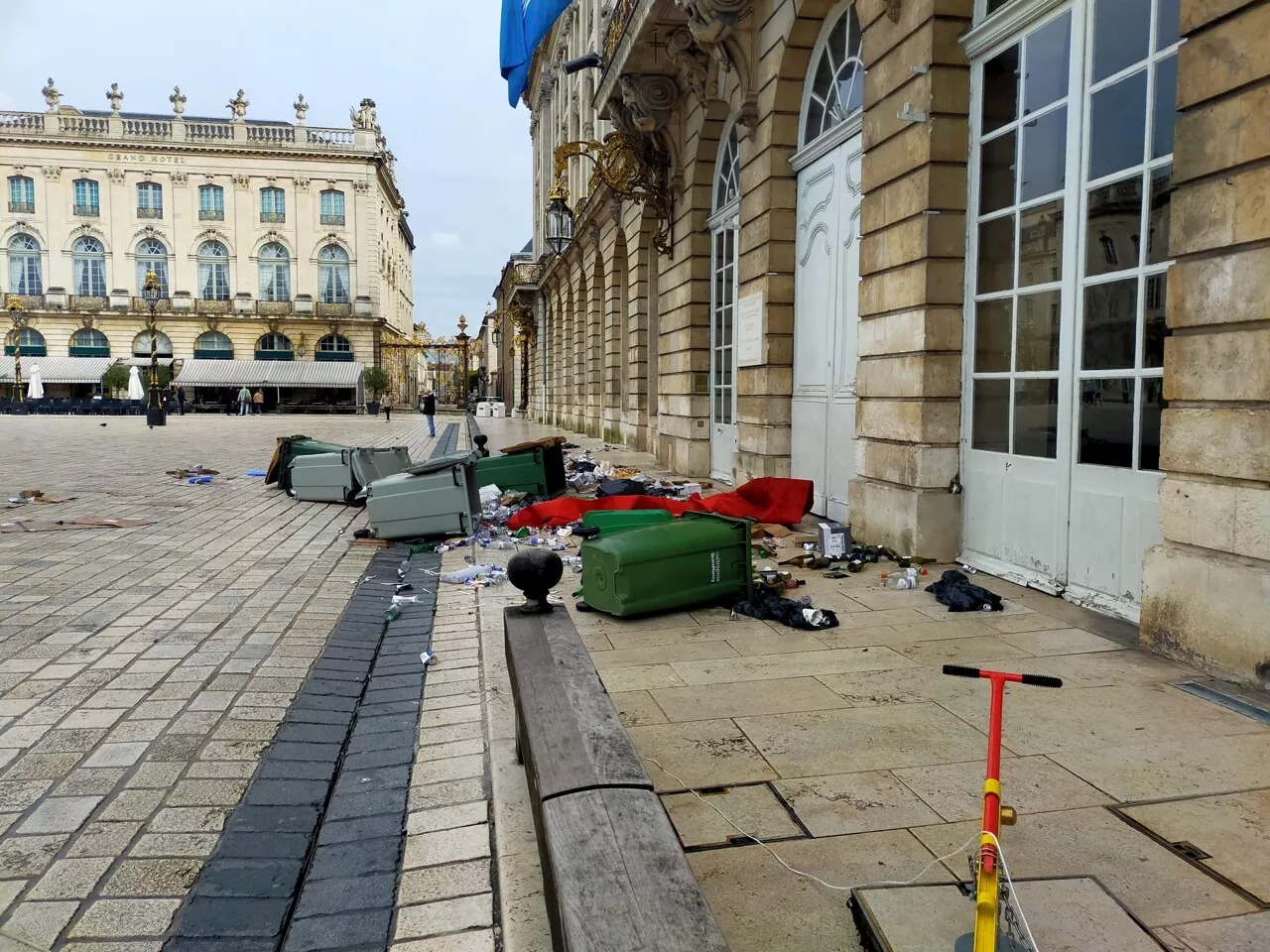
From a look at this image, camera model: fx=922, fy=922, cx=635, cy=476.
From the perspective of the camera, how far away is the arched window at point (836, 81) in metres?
8.43

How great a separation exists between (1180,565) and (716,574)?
2.41 m

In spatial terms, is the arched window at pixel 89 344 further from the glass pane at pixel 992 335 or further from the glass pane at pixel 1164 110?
the glass pane at pixel 1164 110

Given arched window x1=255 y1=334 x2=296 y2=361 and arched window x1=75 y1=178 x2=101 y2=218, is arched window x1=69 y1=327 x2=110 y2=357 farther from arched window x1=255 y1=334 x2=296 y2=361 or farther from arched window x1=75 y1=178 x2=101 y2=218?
arched window x1=255 y1=334 x2=296 y2=361

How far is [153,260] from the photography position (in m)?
62.1

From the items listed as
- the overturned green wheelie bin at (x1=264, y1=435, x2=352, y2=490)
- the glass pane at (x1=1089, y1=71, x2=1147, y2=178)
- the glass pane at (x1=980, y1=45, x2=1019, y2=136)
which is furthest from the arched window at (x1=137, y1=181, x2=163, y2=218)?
the glass pane at (x1=1089, y1=71, x2=1147, y2=178)

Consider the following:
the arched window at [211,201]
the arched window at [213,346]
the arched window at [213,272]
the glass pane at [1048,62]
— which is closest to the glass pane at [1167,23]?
the glass pane at [1048,62]

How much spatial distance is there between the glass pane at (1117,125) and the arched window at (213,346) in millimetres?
65087

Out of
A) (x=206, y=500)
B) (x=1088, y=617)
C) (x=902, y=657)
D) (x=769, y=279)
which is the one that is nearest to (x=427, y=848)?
(x=902, y=657)

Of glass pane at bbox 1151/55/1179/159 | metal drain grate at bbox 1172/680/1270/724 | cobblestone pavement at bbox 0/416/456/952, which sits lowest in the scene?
cobblestone pavement at bbox 0/416/456/952

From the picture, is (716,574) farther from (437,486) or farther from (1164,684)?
(437,486)

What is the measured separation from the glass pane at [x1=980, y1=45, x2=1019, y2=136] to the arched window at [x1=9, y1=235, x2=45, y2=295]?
2756 inches

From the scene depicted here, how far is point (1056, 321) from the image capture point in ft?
18.3

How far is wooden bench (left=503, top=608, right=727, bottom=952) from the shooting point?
1582mm

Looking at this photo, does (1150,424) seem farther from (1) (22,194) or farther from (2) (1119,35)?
(1) (22,194)
